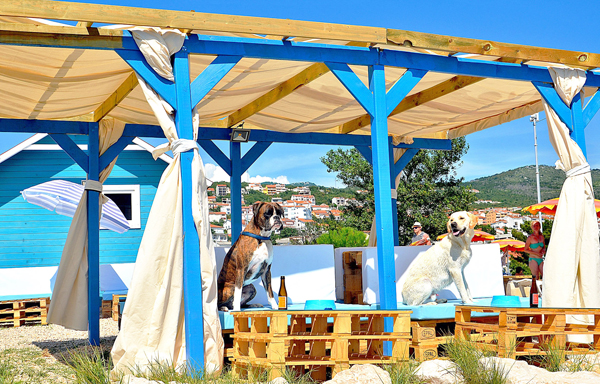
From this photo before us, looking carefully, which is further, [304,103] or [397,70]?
[304,103]

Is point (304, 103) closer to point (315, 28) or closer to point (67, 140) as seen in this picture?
point (315, 28)

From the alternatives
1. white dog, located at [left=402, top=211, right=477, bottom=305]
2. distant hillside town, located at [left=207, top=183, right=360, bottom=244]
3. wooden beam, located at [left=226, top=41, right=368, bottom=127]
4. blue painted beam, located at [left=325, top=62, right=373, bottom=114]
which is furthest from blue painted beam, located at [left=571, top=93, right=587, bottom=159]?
distant hillside town, located at [left=207, top=183, right=360, bottom=244]

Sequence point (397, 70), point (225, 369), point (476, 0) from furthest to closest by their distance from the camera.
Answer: point (476, 0), point (397, 70), point (225, 369)

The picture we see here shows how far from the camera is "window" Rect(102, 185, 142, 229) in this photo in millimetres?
13859

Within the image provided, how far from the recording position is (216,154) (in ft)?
29.8

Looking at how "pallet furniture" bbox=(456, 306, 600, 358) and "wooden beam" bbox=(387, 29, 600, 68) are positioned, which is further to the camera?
"wooden beam" bbox=(387, 29, 600, 68)

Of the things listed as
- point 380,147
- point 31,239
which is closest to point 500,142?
point 31,239

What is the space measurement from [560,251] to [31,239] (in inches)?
465

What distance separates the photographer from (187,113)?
495 cm

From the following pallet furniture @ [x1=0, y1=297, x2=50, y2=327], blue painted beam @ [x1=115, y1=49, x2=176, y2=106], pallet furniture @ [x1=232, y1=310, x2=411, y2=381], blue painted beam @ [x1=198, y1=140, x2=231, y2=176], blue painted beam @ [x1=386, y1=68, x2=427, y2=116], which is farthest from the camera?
pallet furniture @ [x1=0, y1=297, x2=50, y2=327]

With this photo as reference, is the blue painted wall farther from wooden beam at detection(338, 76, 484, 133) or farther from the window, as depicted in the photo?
wooden beam at detection(338, 76, 484, 133)

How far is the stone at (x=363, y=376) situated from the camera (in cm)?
407

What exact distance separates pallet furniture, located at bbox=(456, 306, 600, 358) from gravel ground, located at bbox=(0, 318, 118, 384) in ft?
10.9

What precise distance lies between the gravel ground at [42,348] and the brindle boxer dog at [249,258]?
1481 millimetres
